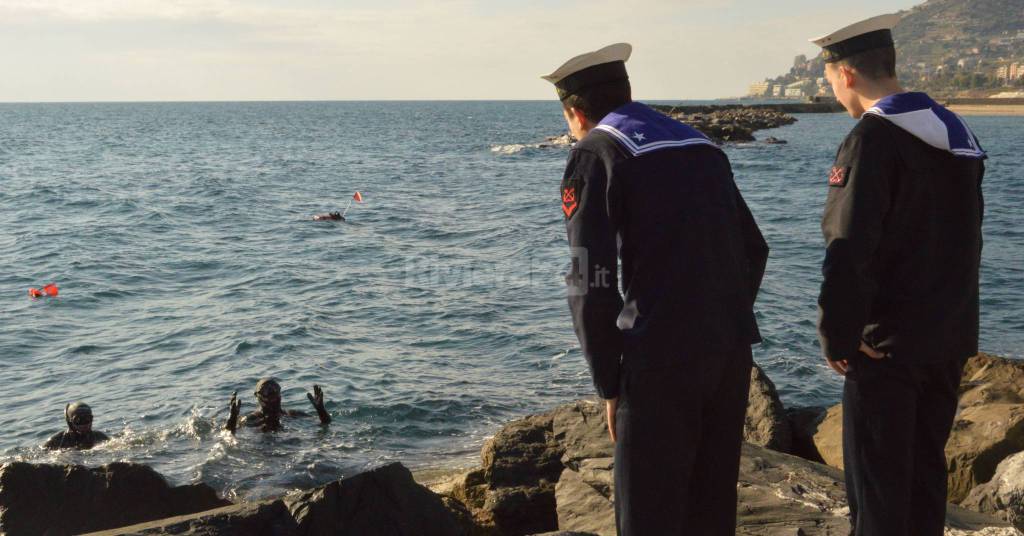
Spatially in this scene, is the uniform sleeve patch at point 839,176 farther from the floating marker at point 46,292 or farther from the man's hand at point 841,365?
the floating marker at point 46,292

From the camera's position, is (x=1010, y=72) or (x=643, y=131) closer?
(x=643, y=131)

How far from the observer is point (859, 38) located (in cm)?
356

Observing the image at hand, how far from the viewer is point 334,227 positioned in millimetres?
29656

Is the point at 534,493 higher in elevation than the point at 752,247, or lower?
lower

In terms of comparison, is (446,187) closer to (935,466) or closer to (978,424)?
(978,424)

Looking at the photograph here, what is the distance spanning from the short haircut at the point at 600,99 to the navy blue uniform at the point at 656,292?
0.06 meters

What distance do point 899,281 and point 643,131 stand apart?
1.13m

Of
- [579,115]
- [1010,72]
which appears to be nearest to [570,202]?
[579,115]

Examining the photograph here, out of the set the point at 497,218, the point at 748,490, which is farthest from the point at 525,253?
the point at 748,490

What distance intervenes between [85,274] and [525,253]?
10312 mm

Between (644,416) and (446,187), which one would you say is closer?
(644,416)

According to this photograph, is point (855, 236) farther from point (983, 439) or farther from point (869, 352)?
point (983, 439)

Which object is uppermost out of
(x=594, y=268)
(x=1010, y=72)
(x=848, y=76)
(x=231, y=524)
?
(x=1010, y=72)

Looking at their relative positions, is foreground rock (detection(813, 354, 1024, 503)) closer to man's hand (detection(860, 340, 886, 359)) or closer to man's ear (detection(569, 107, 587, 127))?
man's hand (detection(860, 340, 886, 359))
